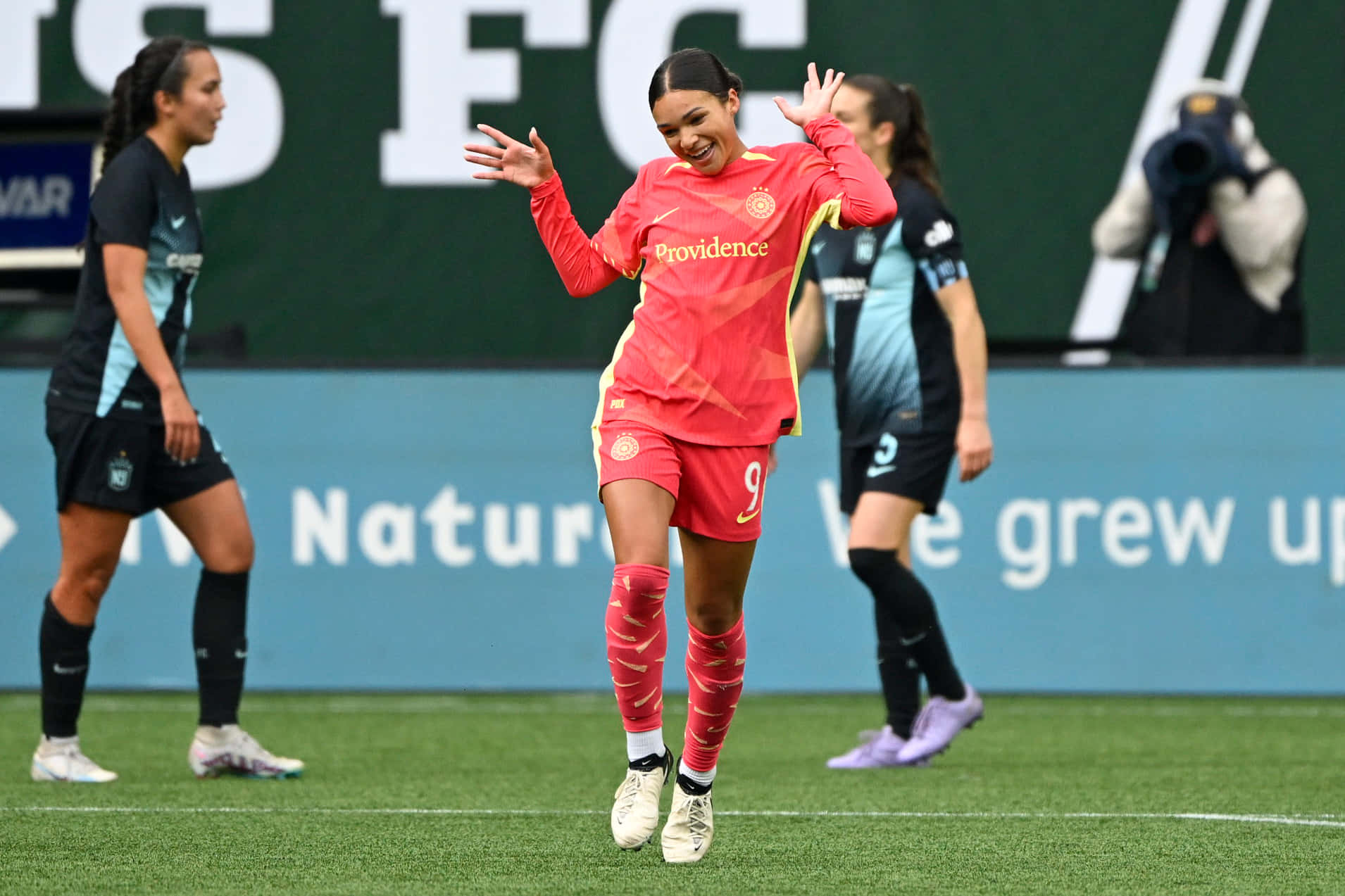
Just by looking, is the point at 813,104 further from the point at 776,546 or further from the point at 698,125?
the point at 776,546

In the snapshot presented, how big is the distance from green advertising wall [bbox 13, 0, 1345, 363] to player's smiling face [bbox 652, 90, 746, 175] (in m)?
5.56

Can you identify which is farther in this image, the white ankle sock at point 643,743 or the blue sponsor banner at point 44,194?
the blue sponsor banner at point 44,194

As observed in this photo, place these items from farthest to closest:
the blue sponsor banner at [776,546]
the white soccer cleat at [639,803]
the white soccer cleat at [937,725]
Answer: the blue sponsor banner at [776,546]
the white soccer cleat at [937,725]
the white soccer cleat at [639,803]

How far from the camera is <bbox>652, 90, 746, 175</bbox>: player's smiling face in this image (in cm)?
470

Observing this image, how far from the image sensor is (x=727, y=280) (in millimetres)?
4742

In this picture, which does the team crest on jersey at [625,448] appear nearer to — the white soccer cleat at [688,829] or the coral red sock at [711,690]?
the coral red sock at [711,690]

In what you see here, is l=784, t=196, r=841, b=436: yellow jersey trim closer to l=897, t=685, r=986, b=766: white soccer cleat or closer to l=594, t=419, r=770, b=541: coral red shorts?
l=594, t=419, r=770, b=541: coral red shorts

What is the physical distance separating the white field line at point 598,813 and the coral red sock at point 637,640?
2.63 ft

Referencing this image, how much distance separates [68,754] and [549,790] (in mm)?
1330

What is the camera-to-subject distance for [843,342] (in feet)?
22.3

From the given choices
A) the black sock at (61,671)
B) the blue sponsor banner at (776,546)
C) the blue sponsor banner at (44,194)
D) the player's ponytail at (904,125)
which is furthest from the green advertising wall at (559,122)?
the black sock at (61,671)

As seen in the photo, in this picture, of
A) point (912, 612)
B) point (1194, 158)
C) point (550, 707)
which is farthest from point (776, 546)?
point (1194, 158)

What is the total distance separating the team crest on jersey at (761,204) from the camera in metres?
4.78

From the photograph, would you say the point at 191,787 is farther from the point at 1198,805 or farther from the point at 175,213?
the point at 1198,805
